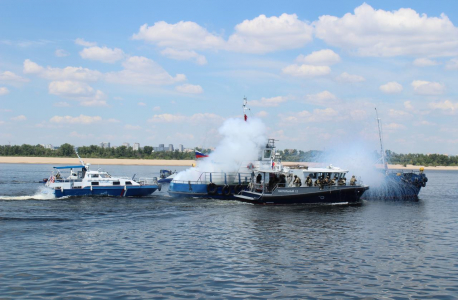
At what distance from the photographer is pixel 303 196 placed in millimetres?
51750

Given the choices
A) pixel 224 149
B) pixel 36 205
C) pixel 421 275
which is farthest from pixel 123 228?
pixel 224 149

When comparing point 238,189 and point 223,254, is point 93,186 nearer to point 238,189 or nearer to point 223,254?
point 238,189

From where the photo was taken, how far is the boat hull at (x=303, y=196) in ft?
170

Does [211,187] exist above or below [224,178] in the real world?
below

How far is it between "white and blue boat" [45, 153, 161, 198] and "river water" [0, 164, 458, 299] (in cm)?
1188

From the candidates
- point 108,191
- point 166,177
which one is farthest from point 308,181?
point 166,177

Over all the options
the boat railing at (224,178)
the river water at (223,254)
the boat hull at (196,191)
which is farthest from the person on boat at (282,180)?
the river water at (223,254)

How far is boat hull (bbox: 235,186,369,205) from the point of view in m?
51.8

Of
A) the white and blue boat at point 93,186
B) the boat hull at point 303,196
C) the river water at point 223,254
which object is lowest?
the river water at point 223,254

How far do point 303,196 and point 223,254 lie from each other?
1032 inches

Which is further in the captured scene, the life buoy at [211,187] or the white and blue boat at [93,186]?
the life buoy at [211,187]

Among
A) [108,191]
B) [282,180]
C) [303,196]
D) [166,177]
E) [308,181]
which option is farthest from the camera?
[166,177]

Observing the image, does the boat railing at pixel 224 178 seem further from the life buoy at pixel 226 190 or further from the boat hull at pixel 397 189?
the boat hull at pixel 397 189

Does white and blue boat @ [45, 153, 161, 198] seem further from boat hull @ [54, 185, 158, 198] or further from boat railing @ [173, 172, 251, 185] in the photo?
boat railing @ [173, 172, 251, 185]
